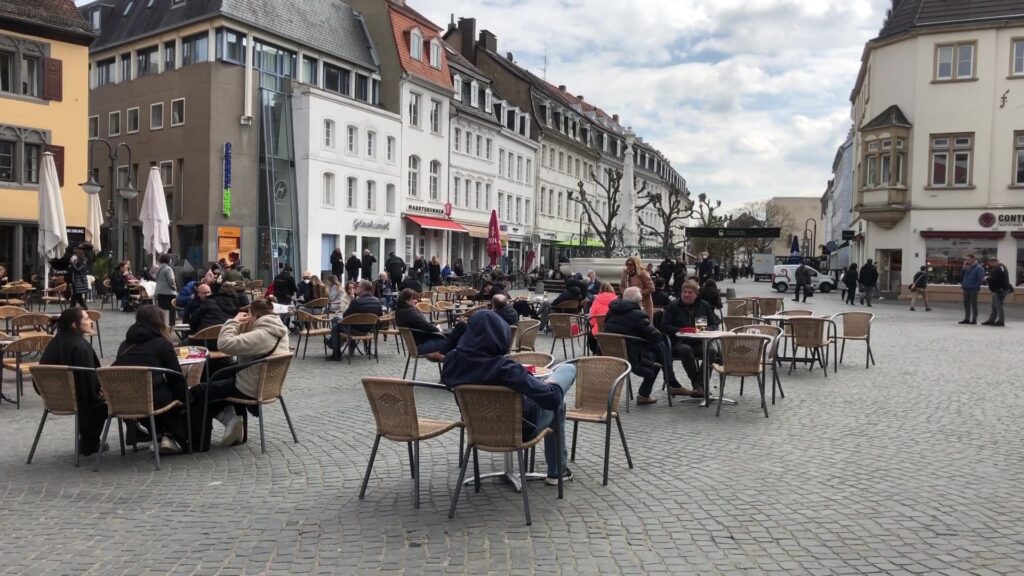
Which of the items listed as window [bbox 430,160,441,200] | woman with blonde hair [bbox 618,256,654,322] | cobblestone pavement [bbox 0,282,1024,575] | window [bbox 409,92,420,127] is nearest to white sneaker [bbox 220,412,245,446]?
cobblestone pavement [bbox 0,282,1024,575]

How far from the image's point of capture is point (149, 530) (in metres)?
5.16

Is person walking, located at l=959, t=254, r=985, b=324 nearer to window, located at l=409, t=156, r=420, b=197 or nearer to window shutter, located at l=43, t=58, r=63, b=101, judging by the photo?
window, located at l=409, t=156, r=420, b=197

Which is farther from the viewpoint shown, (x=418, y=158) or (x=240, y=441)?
(x=418, y=158)

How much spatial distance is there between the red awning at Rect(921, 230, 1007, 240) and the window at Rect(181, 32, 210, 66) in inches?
1213

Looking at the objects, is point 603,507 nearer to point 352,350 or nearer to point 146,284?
point 352,350

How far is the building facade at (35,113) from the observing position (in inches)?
1032

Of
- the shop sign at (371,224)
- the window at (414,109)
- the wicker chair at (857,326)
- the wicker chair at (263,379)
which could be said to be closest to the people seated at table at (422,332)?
the wicker chair at (263,379)

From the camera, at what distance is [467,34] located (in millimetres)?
56188

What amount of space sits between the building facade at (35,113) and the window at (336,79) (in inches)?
429

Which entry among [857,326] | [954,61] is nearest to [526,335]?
[857,326]

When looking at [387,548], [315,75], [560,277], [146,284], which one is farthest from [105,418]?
[315,75]

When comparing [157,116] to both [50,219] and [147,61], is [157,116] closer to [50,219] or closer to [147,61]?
[147,61]

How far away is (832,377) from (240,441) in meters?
8.73

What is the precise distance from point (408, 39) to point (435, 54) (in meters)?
2.95
